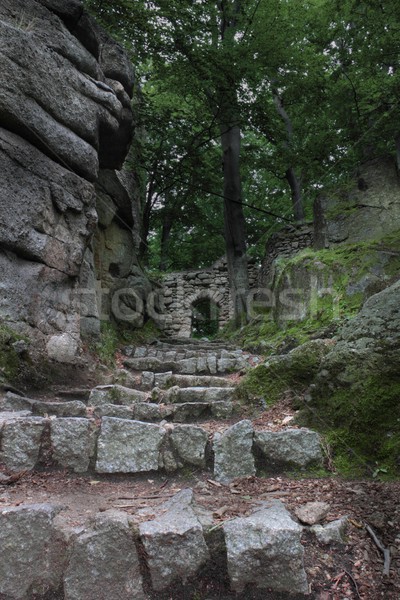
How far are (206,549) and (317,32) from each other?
1391 centimetres

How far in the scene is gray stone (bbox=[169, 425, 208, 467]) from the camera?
2504mm

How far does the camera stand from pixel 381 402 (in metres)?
2.47

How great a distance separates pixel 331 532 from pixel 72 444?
4.72 ft

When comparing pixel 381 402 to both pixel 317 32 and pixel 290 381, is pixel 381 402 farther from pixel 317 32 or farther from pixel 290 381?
pixel 317 32

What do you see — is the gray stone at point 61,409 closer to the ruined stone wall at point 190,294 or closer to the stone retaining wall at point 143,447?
the stone retaining wall at point 143,447

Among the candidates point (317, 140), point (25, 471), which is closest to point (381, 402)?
point (25, 471)

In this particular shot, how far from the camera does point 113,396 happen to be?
3.60 m

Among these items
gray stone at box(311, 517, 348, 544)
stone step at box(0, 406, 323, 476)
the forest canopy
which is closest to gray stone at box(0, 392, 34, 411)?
stone step at box(0, 406, 323, 476)

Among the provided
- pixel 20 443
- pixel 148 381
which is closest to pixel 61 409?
pixel 20 443

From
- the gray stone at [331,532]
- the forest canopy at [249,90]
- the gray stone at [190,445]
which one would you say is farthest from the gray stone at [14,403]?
the forest canopy at [249,90]

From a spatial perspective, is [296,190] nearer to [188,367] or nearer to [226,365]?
[226,365]

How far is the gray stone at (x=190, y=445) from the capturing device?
Result: 2504mm

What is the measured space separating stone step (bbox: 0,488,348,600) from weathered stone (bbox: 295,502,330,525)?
0.32 ft

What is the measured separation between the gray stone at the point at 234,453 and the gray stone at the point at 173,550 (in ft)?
2.09
